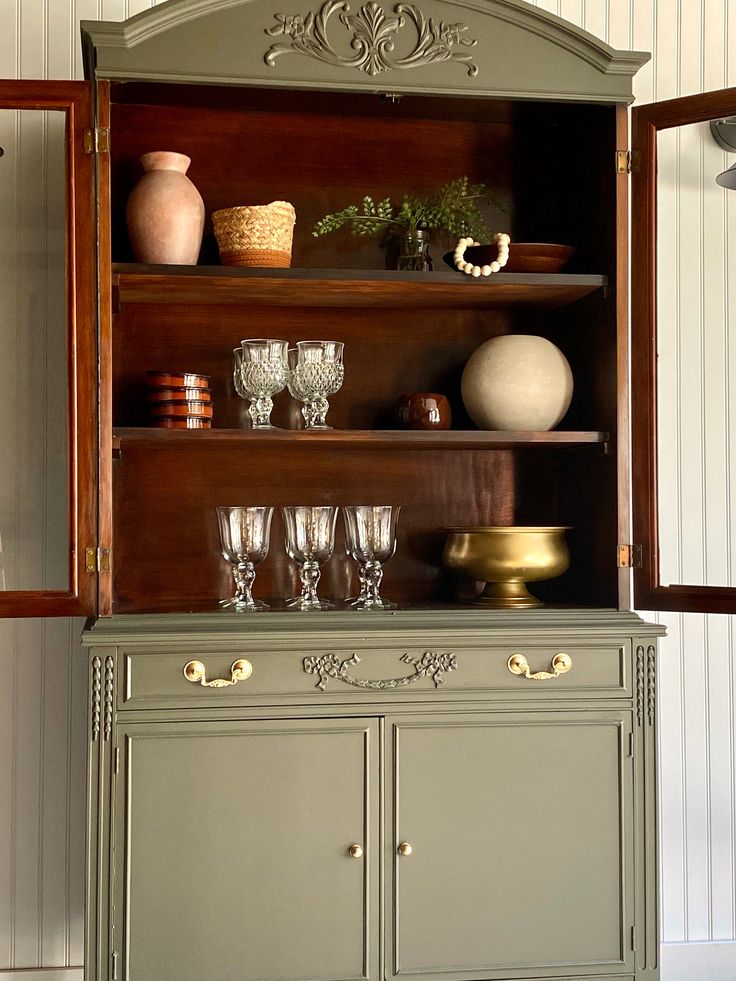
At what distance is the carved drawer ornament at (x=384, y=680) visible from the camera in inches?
72.1

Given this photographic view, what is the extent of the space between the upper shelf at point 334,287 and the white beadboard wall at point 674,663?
0.73 feet

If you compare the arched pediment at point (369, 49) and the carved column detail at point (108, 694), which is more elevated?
the arched pediment at point (369, 49)

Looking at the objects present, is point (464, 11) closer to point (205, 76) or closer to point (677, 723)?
point (205, 76)

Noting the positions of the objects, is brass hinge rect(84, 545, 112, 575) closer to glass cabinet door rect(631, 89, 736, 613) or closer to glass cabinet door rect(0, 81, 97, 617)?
glass cabinet door rect(0, 81, 97, 617)

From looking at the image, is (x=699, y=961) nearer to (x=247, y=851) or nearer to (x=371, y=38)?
(x=247, y=851)

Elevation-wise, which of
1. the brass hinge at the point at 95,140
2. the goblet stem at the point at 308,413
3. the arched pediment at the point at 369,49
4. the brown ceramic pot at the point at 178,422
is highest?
the arched pediment at the point at 369,49

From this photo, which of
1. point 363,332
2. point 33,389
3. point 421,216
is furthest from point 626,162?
point 33,389

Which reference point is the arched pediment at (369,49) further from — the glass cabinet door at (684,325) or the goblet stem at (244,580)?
the goblet stem at (244,580)

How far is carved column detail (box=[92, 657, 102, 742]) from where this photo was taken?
1.78 metres

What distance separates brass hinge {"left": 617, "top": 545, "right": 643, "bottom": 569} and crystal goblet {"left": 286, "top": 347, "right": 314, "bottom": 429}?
0.65m

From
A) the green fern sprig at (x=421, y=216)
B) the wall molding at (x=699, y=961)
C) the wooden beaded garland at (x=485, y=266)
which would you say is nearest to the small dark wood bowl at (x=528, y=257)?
the wooden beaded garland at (x=485, y=266)

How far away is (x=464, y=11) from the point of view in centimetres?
190

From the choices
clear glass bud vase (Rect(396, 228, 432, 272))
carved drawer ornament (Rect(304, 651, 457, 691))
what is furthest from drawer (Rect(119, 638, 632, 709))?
clear glass bud vase (Rect(396, 228, 432, 272))

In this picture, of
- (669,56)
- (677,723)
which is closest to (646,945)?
(677,723)
